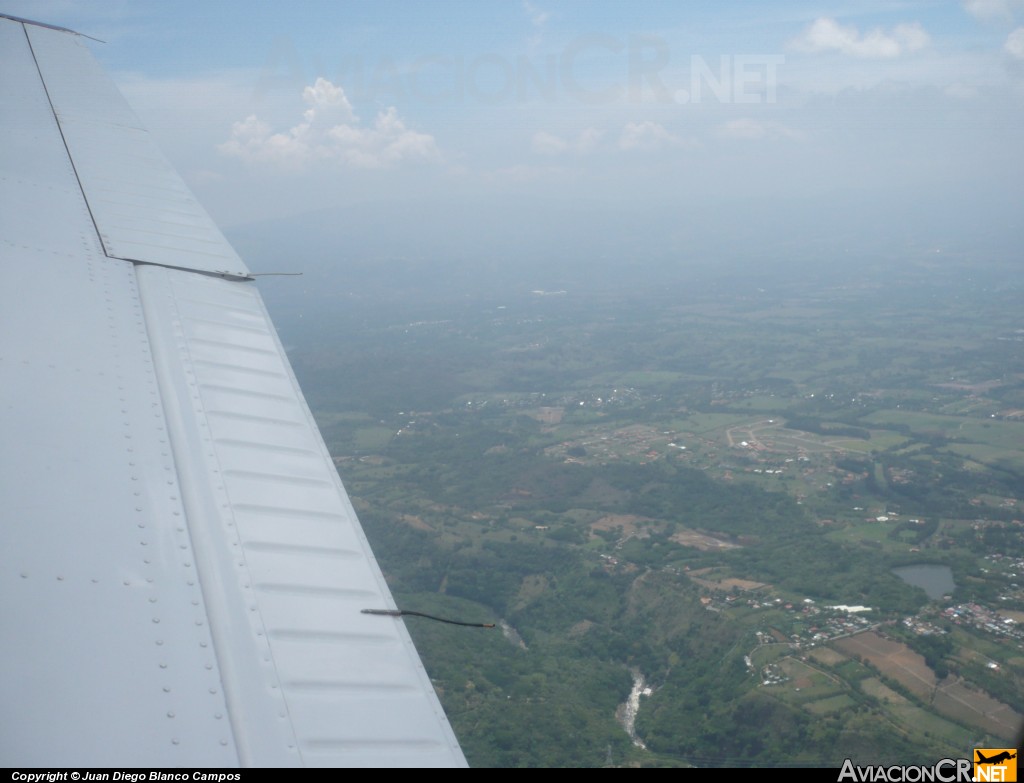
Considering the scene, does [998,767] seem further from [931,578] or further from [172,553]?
[931,578]

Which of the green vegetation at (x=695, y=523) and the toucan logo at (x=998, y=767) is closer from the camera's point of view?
the toucan logo at (x=998, y=767)

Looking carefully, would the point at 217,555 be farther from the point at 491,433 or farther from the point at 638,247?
the point at 638,247

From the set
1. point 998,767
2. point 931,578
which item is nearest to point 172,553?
point 998,767

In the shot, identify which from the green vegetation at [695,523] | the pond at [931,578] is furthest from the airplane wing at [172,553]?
the pond at [931,578]

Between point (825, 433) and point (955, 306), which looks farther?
point (955, 306)

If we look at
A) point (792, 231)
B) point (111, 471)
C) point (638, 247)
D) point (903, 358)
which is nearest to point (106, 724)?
point (111, 471)

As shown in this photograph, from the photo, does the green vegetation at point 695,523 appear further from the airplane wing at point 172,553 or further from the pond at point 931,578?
the airplane wing at point 172,553
